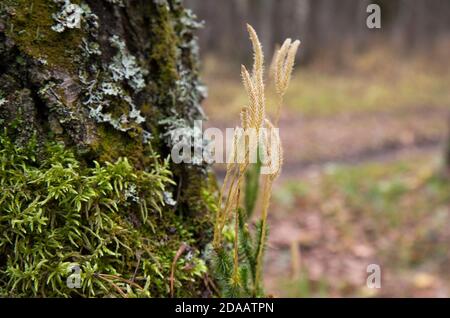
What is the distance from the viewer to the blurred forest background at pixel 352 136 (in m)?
4.90

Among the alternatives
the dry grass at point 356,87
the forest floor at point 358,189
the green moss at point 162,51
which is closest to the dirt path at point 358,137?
the forest floor at point 358,189

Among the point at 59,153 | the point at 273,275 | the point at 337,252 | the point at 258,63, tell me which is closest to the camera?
the point at 258,63

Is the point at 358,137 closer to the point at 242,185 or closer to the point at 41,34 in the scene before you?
the point at 242,185

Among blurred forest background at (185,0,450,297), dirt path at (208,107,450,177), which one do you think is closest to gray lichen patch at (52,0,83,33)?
blurred forest background at (185,0,450,297)

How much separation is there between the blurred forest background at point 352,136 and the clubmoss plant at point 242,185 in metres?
0.42

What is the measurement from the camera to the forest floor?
4.60 meters

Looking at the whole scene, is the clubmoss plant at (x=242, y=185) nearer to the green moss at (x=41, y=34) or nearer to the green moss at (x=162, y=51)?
the green moss at (x=162, y=51)

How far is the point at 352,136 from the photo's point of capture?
11773 millimetres

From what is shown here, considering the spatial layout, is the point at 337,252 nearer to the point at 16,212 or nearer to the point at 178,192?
the point at 178,192

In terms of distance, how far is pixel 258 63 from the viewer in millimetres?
1323

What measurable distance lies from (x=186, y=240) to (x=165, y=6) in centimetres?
84

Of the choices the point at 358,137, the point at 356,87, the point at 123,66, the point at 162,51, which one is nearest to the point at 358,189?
the point at 358,137

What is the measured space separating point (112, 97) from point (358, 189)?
5.99 m
